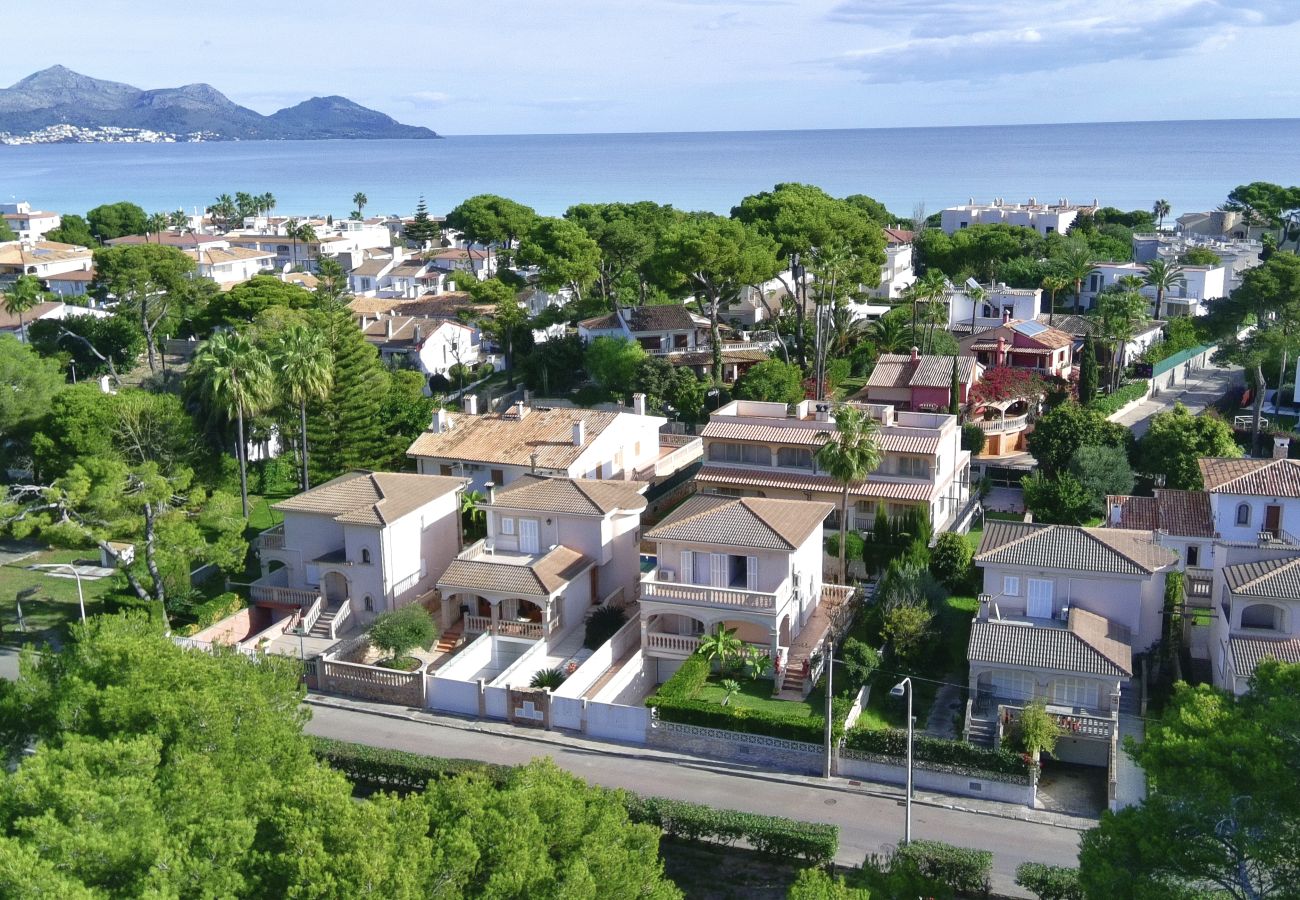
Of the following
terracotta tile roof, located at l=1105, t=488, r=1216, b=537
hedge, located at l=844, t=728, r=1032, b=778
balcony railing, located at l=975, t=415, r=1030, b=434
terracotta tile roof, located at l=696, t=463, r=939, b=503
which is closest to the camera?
hedge, located at l=844, t=728, r=1032, b=778

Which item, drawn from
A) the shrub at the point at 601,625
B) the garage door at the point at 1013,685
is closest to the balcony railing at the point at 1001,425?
the shrub at the point at 601,625

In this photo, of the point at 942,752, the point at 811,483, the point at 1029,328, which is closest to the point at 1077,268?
the point at 1029,328

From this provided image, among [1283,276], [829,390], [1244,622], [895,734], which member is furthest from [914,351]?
[895,734]

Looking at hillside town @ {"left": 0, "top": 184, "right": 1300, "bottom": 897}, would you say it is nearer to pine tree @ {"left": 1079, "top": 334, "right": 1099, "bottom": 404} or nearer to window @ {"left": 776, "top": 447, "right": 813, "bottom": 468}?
window @ {"left": 776, "top": 447, "right": 813, "bottom": 468}

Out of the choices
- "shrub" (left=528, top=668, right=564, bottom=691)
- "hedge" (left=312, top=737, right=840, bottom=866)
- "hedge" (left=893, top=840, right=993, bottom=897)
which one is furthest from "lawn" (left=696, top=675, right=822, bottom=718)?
"hedge" (left=893, top=840, right=993, bottom=897)

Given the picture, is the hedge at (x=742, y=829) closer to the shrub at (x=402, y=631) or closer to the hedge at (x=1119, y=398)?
the shrub at (x=402, y=631)

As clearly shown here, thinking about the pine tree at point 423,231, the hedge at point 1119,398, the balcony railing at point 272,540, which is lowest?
the balcony railing at point 272,540
